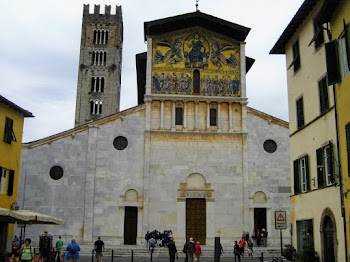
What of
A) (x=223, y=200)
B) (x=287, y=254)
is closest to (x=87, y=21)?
(x=223, y=200)

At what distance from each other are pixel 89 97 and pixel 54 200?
127 feet

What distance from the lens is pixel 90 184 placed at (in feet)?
104

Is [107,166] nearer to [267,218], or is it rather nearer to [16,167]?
[16,167]

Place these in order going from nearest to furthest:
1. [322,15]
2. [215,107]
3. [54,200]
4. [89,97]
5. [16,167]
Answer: [322,15] → [16,167] → [54,200] → [215,107] → [89,97]

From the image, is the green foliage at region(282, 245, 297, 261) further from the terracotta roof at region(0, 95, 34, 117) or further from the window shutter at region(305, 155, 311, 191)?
the terracotta roof at region(0, 95, 34, 117)

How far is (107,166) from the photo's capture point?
32375 millimetres

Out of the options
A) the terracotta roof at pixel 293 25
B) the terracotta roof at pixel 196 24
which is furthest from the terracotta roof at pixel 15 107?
the terracotta roof at pixel 293 25

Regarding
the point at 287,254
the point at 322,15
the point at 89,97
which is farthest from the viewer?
the point at 89,97

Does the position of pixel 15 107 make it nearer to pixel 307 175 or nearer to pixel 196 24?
pixel 196 24

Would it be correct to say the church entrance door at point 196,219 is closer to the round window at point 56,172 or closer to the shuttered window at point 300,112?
the round window at point 56,172

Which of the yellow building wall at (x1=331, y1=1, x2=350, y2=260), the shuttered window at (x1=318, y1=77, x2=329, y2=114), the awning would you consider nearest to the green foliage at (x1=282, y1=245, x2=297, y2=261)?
the yellow building wall at (x1=331, y1=1, x2=350, y2=260)

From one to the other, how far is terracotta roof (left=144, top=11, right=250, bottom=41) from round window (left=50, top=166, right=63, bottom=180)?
39.6ft

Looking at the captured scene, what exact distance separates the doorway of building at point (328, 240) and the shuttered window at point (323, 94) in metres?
3.89

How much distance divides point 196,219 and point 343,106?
19.8 meters
